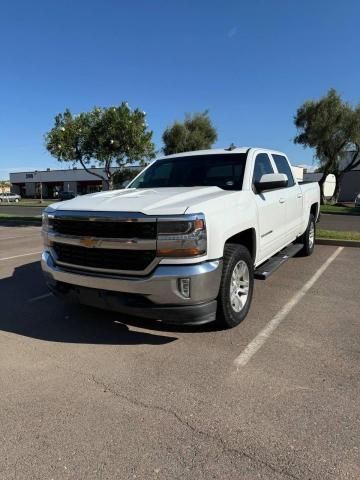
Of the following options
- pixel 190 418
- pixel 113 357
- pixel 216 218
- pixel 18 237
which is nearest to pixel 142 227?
pixel 216 218

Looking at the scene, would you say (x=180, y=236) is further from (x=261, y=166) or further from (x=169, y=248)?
(x=261, y=166)

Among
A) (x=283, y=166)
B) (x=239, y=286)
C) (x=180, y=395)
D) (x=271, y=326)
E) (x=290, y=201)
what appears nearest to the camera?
(x=180, y=395)

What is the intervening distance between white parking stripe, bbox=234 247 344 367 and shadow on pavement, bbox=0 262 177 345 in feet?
2.55

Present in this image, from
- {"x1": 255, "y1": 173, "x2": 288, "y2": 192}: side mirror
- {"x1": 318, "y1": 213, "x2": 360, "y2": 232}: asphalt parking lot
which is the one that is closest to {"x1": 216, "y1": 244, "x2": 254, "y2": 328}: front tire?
{"x1": 255, "y1": 173, "x2": 288, "y2": 192}: side mirror

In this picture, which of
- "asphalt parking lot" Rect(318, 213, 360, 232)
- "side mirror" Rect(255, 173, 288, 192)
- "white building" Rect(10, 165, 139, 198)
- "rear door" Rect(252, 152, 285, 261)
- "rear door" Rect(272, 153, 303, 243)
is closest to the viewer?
"side mirror" Rect(255, 173, 288, 192)

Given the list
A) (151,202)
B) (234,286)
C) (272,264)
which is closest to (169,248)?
(151,202)

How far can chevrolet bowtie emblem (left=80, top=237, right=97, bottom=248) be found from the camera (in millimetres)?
3861

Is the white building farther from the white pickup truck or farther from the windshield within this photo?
the white pickup truck

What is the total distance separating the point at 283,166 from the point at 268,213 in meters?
1.79

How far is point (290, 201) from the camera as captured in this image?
632cm

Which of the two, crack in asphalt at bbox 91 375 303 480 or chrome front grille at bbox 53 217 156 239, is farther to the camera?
chrome front grille at bbox 53 217 156 239

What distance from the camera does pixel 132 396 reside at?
312 cm

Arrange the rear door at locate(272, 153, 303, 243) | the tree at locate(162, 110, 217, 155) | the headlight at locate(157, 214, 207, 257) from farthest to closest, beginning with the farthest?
the tree at locate(162, 110, 217, 155), the rear door at locate(272, 153, 303, 243), the headlight at locate(157, 214, 207, 257)

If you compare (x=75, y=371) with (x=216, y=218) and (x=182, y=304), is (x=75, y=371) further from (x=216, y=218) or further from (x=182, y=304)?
(x=216, y=218)
